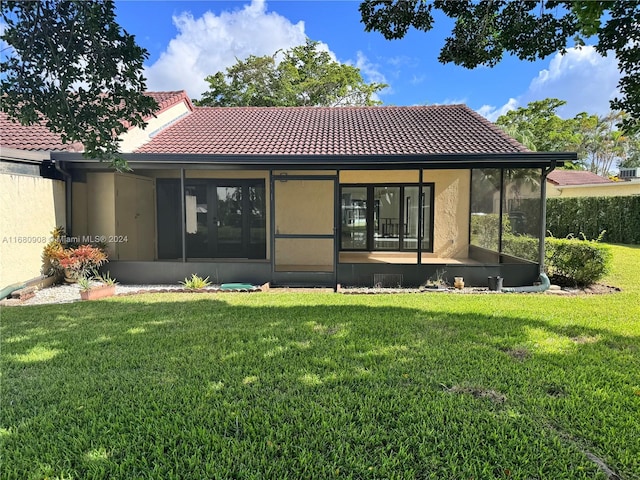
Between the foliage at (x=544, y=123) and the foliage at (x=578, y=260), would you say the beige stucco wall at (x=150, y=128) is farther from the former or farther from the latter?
the foliage at (x=544, y=123)

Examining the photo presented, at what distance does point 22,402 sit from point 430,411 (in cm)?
339

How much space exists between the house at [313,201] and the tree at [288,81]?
546 inches

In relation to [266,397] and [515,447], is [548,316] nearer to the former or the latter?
[515,447]

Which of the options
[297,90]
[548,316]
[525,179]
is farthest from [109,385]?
[297,90]

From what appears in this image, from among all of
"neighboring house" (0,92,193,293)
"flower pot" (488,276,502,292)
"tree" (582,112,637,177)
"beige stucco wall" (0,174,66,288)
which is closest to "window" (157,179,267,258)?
"neighboring house" (0,92,193,293)

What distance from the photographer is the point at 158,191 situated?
11391mm

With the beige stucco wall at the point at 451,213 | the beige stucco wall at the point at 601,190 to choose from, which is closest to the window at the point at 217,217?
the beige stucco wall at the point at 451,213

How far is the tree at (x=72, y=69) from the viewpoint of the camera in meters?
3.43

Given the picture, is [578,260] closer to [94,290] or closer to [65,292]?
[94,290]

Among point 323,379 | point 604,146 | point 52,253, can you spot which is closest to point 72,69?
point 323,379

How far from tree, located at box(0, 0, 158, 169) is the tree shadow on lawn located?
7.65ft

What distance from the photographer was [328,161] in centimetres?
887

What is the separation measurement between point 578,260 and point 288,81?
21.7 metres

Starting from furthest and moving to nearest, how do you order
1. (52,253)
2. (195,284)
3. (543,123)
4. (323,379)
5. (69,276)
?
(543,123) < (69,276) < (52,253) < (195,284) < (323,379)
